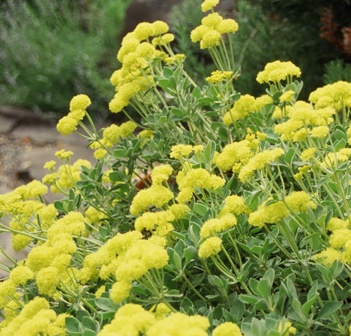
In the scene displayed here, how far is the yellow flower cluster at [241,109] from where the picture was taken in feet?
5.98

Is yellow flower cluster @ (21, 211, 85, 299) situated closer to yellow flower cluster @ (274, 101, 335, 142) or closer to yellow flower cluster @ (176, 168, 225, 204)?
yellow flower cluster @ (176, 168, 225, 204)

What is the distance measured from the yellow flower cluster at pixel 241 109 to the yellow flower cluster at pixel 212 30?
0.17m

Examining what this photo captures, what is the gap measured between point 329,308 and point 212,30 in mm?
907

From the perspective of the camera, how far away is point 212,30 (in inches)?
73.7

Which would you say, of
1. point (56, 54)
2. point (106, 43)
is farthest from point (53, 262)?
→ point (106, 43)

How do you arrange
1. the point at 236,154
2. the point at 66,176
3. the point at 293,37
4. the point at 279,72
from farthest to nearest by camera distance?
the point at 293,37 → the point at 66,176 → the point at 279,72 → the point at 236,154

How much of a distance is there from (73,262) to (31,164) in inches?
116

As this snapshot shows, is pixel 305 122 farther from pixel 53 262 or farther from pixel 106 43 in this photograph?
pixel 106 43

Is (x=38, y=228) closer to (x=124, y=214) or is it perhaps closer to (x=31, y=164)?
(x=124, y=214)

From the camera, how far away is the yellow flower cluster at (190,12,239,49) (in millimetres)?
1851

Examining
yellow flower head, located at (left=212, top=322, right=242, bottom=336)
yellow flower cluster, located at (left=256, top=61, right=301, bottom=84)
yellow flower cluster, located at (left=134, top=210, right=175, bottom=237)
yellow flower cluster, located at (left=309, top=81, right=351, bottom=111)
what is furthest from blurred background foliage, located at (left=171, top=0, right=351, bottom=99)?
yellow flower head, located at (left=212, top=322, right=242, bottom=336)

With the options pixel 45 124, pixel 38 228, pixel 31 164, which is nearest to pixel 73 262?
pixel 38 228

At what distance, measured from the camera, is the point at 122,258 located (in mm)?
1341

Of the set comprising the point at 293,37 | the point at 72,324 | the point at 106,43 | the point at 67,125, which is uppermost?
the point at 67,125
